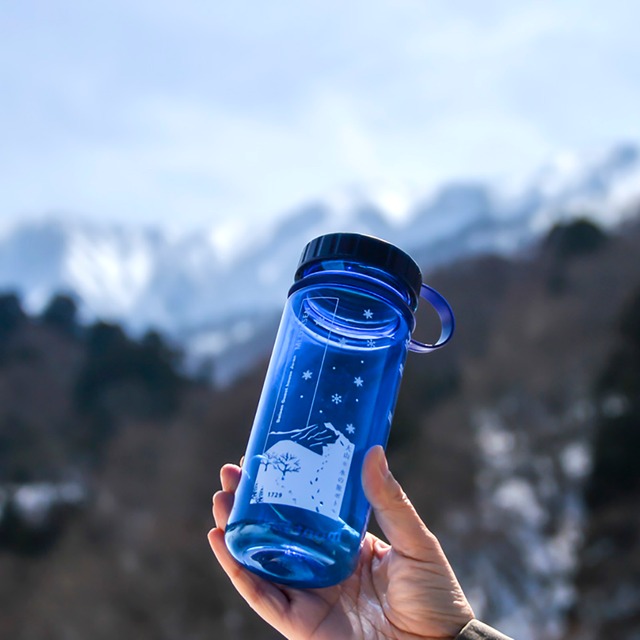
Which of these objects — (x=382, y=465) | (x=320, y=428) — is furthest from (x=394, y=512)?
(x=320, y=428)

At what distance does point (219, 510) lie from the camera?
1.98 m

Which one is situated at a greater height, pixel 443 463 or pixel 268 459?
pixel 268 459

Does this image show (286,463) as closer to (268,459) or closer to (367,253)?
(268,459)

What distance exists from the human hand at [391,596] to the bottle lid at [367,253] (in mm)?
475

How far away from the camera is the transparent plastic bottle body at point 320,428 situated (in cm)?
178

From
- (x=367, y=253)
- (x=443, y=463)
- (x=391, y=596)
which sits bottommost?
(x=443, y=463)

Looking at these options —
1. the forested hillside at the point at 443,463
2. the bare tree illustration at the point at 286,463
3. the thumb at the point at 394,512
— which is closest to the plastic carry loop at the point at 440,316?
the thumb at the point at 394,512

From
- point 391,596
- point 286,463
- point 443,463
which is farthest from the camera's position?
point 443,463

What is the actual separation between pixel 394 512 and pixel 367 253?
1.70 feet

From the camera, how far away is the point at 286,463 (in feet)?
5.88

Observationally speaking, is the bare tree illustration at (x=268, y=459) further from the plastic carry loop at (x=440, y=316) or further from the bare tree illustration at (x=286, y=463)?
the plastic carry loop at (x=440, y=316)

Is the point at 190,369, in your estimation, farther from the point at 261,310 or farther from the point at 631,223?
the point at 261,310

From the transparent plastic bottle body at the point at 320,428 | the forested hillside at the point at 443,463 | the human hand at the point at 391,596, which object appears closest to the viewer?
the transparent plastic bottle body at the point at 320,428

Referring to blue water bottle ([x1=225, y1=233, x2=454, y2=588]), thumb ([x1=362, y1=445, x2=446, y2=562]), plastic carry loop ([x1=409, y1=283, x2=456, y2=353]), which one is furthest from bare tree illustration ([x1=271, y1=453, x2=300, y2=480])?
plastic carry loop ([x1=409, y1=283, x2=456, y2=353])
